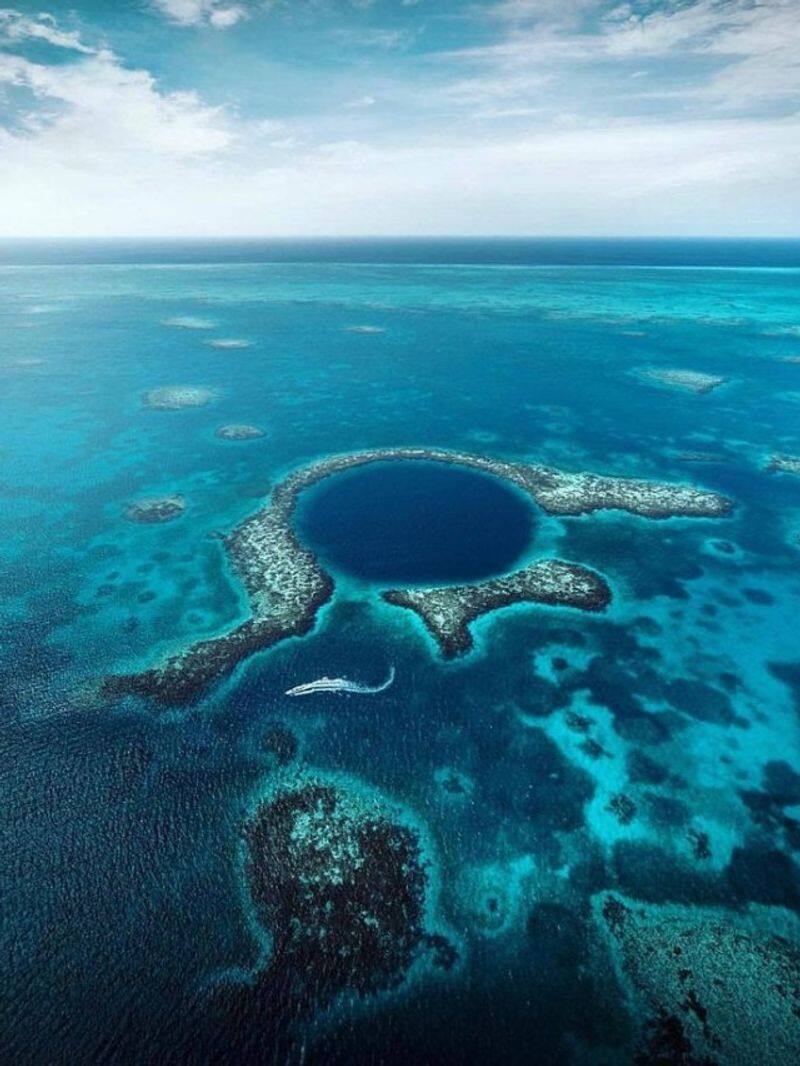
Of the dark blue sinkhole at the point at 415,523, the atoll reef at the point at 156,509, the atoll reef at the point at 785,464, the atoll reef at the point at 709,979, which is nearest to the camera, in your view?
the atoll reef at the point at 709,979

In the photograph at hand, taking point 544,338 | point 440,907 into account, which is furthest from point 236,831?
point 544,338

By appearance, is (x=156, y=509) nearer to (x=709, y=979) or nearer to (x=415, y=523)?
(x=415, y=523)

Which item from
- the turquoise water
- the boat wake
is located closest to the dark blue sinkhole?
the turquoise water

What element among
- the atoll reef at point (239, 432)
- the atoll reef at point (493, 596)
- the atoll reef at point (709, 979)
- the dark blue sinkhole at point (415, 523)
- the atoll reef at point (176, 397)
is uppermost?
the atoll reef at point (176, 397)

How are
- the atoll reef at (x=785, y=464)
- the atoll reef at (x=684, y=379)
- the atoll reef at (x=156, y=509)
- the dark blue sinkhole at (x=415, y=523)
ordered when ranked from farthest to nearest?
the atoll reef at (x=684, y=379)
the atoll reef at (x=785, y=464)
the atoll reef at (x=156, y=509)
the dark blue sinkhole at (x=415, y=523)

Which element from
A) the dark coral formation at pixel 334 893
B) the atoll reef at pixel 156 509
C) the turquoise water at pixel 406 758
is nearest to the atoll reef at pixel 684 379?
the turquoise water at pixel 406 758

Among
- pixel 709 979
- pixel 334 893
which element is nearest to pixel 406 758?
pixel 334 893

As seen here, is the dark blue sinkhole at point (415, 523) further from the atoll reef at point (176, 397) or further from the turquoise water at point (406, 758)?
the atoll reef at point (176, 397)
